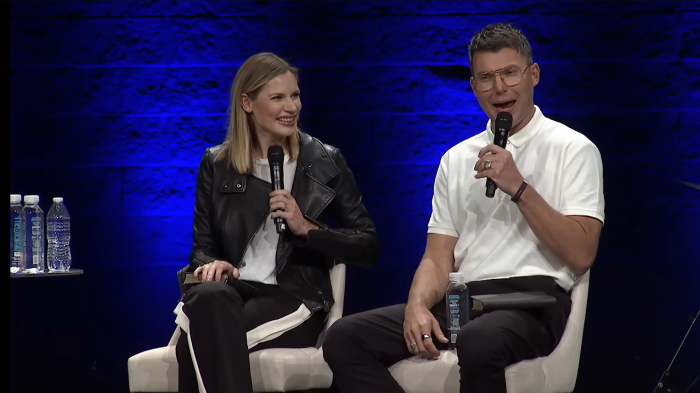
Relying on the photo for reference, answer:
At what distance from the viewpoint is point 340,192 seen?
111 inches

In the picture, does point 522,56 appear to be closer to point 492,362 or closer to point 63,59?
point 492,362

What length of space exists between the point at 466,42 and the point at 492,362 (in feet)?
6.64

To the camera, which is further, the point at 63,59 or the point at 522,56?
the point at 63,59

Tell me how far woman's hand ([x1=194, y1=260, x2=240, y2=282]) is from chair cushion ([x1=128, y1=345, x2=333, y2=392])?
9.7 inches

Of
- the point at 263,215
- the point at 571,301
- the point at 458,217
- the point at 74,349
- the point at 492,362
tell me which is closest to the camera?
the point at 492,362

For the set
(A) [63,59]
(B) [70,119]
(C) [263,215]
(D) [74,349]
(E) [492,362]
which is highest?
(A) [63,59]

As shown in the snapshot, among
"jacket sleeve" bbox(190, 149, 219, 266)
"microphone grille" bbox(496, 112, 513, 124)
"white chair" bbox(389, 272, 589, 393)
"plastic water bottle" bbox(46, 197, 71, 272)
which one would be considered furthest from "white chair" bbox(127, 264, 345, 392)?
"plastic water bottle" bbox(46, 197, 71, 272)

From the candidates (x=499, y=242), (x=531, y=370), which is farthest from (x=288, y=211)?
(x=531, y=370)

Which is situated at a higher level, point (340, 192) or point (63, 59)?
point (63, 59)

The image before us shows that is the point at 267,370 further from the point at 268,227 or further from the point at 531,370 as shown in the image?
the point at 531,370

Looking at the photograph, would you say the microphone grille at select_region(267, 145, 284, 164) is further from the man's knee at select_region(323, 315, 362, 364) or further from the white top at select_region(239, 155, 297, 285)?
the man's knee at select_region(323, 315, 362, 364)

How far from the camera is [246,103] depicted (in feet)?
9.46

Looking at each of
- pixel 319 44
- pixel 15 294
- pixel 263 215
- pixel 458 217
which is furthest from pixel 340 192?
pixel 15 294

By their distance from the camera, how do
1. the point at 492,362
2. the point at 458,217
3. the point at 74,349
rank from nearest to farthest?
the point at 492,362 → the point at 458,217 → the point at 74,349
